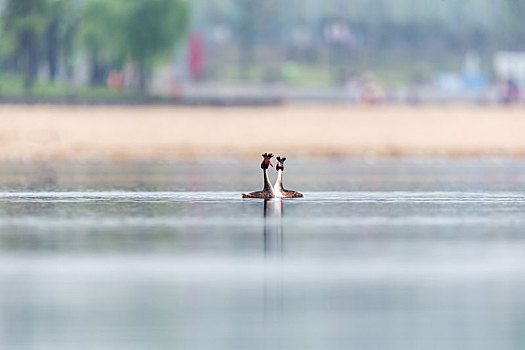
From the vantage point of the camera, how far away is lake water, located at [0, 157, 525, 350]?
13203 mm

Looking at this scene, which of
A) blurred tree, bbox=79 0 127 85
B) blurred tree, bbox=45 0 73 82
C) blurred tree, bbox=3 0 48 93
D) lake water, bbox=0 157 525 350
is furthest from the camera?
blurred tree, bbox=79 0 127 85

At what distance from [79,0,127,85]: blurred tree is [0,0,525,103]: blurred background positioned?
8 centimetres

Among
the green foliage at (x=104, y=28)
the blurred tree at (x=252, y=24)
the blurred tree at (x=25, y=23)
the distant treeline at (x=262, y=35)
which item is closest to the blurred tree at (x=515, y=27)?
the distant treeline at (x=262, y=35)

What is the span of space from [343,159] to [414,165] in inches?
189

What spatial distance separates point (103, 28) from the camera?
282 ft

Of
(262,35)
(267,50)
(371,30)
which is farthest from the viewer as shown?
(262,35)

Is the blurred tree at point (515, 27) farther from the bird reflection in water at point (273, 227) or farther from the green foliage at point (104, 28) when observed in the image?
the bird reflection in water at point (273, 227)

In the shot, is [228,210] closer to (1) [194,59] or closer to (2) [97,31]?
(2) [97,31]

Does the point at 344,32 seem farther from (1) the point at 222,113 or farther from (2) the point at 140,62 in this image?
(1) the point at 222,113

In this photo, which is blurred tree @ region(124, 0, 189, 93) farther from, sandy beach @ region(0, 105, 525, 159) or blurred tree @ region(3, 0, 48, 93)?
sandy beach @ region(0, 105, 525, 159)

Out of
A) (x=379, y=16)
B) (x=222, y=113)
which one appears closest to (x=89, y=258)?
(x=222, y=113)

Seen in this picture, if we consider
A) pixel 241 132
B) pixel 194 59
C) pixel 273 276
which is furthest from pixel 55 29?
pixel 273 276

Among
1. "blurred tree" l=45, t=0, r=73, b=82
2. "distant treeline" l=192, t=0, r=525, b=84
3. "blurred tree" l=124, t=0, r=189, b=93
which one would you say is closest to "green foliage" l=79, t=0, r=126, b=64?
"blurred tree" l=124, t=0, r=189, b=93

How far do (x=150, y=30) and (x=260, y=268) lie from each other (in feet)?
233
